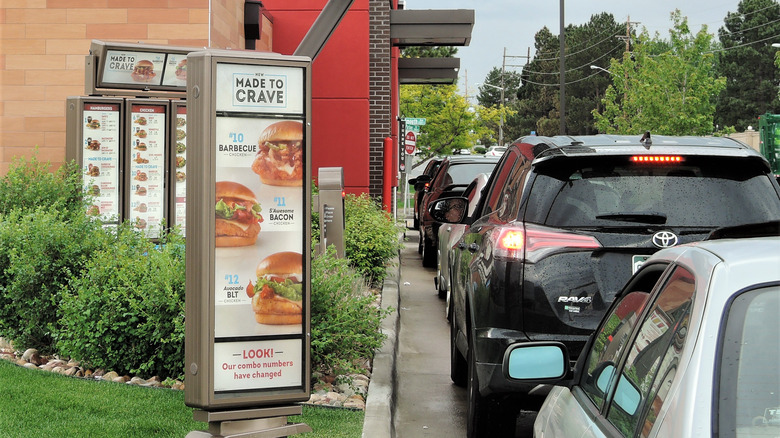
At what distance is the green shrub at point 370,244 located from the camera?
14234mm

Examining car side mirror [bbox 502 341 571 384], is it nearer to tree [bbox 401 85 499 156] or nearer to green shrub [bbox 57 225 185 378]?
green shrub [bbox 57 225 185 378]

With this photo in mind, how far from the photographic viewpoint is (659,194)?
5.75 metres

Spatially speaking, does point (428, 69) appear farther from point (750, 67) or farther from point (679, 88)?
point (750, 67)

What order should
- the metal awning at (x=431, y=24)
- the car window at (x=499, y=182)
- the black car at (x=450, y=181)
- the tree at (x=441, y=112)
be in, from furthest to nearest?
the tree at (x=441, y=112) < the metal awning at (x=431, y=24) < the black car at (x=450, y=181) < the car window at (x=499, y=182)

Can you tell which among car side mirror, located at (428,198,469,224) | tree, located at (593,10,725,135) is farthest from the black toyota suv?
tree, located at (593,10,725,135)

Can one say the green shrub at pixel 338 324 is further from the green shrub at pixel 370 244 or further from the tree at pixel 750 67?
the tree at pixel 750 67

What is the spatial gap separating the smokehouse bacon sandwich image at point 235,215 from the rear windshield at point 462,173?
12.0 meters

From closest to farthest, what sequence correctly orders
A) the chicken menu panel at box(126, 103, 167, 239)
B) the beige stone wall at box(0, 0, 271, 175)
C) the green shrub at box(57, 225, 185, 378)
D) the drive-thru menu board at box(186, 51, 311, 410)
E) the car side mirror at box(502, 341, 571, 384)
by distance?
the car side mirror at box(502, 341, 571, 384) → the drive-thru menu board at box(186, 51, 311, 410) → the green shrub at box(57, 225, 185, 378) → the chicken menu panel at box(126, 103, 167, 239) → the beige stone wall at box(0, 0, 271, 175)

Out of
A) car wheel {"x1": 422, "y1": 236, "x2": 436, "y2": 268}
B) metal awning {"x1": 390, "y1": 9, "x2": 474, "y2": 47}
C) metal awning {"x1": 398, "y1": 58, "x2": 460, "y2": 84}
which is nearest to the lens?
car wheel {"x1": 422, "y1": 236, "x2": 436, "y2": 268}

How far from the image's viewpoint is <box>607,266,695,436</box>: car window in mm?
2374

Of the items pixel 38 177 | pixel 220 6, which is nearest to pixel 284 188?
pixel 38 177

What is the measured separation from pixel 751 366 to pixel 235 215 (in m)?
3.79

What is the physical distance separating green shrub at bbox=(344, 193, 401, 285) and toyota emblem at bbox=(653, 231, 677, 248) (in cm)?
808

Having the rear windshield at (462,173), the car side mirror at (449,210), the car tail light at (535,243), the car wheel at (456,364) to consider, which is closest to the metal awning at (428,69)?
the rear windshield at (462,173)
